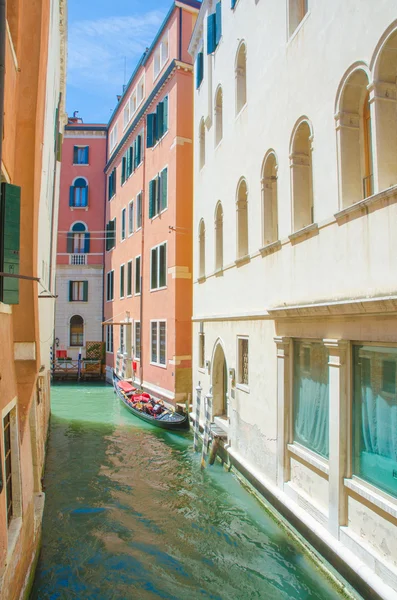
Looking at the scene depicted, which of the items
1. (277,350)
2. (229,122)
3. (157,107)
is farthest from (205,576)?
(157,107)

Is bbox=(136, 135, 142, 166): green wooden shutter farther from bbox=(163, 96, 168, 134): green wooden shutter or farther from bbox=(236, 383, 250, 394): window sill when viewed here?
bbox=(236, 383, 250, 394): window sill

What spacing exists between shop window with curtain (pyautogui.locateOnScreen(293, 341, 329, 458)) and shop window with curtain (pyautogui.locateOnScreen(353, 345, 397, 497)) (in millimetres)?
729

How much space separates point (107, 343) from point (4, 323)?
23172 millimetres

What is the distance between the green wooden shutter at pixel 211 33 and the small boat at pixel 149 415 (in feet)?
32.3

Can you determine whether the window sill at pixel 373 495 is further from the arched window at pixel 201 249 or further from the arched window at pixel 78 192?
the arched window at pixel 78 192

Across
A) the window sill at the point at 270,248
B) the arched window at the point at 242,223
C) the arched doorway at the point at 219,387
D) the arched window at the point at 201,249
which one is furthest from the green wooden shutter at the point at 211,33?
the arched doorway at the point at 219,387

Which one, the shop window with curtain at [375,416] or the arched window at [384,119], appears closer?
the shop window with curtain at [375,416]

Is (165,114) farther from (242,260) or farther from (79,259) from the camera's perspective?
(79,259)

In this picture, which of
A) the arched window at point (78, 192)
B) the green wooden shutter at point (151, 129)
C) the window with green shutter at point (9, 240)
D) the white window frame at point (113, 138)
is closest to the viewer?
the window with green shutter at point (9, 240)

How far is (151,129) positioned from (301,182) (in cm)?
1283

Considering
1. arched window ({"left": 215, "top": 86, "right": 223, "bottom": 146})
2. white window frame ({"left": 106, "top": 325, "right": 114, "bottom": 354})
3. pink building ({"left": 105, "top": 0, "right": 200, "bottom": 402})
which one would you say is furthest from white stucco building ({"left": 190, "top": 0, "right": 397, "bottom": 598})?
white window frame ({"left": 106, "top": 325, "right": 114, "bottom": 354})

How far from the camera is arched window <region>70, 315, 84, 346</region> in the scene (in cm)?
2911

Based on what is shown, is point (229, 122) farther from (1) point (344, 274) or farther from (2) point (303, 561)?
(2) point (303, 561)

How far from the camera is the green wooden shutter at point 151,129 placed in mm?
18766
